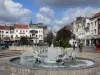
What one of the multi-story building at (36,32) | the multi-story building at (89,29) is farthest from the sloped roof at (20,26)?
the multi-story building at (89,29)

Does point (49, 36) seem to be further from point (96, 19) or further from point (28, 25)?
point (96, 19)

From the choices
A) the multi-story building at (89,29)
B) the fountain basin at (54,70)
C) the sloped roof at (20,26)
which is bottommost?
the fountain basin at (54,70)

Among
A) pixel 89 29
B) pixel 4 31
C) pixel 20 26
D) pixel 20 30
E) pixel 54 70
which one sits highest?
pixel 20 26

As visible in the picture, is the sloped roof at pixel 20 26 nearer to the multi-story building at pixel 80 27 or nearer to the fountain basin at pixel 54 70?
the multi-story building at pixel 80 27

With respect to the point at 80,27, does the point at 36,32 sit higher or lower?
lower

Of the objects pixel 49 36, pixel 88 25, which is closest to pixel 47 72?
pixel 88 25

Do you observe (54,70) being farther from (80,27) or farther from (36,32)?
(36,32)

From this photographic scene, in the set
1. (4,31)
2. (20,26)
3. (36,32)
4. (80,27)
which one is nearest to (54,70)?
(80,27)

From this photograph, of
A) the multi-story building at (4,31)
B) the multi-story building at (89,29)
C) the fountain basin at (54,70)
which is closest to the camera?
the fountain basin at (54,70)

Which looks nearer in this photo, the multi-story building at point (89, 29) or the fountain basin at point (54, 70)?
the fountain basin at point (54, 70)

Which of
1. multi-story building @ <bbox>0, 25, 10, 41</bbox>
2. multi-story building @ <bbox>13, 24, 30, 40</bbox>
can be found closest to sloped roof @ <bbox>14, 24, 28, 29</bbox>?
multi-story building @ <bbox>13, 24, 30, 40</bbox>

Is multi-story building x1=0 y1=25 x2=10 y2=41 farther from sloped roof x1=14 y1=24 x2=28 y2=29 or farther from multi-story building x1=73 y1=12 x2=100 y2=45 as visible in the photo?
multi-story building x1=73 y1=12 x2=100 y2=45

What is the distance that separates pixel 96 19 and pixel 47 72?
2202 inches

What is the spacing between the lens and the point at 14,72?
42.3ft
